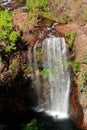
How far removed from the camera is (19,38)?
958 inches

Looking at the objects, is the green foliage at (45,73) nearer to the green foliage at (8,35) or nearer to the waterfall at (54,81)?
the waterfall at (54,81)

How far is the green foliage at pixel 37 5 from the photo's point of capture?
28.2 metres

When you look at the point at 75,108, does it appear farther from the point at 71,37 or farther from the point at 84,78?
the point at 71,37

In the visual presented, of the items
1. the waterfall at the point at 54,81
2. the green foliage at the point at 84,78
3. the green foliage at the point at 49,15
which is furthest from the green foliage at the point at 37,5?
the green foliage at the point at 84,78

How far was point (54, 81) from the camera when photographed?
24281mm

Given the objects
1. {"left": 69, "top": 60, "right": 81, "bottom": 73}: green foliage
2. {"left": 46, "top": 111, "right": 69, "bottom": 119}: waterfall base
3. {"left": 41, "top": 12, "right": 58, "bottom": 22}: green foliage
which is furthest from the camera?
{"left": 41, "top": 12, "right": 58, "bottom": 22}: green foliage

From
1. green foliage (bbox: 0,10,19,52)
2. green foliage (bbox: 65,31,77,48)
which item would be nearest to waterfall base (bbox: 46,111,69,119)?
green foliage (bbox: 65,31,77,48)

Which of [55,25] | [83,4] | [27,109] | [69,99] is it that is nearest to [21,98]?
[27,109]

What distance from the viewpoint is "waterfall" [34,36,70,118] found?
2380cm

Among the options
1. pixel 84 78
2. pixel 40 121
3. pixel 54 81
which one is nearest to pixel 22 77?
pixel 54 81

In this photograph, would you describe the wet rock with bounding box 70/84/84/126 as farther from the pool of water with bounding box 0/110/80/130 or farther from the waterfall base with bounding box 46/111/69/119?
the waterfall base with bounding box 46/111/69/119

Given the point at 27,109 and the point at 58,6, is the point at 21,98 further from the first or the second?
the point at 58,6

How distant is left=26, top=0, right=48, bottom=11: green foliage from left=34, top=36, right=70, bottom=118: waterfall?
524 cm

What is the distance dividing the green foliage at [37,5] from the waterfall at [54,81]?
17.2 feet
